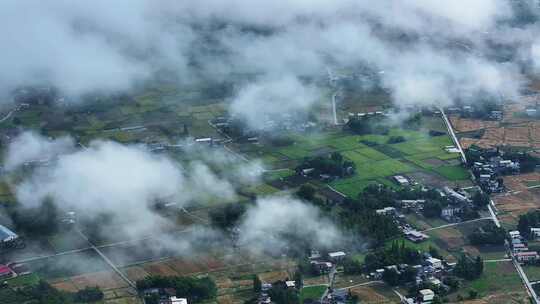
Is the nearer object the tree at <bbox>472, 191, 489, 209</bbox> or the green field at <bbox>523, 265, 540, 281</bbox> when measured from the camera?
the green field at <bbox>523, 265, 540, 281</bbox>

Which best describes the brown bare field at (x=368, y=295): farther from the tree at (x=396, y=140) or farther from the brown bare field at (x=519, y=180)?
the tree at (x=396, y=140)

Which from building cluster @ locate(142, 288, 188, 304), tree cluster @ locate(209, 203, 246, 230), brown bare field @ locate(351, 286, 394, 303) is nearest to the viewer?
building cluster @ locate(142, 288, 188, 304)

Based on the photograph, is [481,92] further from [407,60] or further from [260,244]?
[260,244]

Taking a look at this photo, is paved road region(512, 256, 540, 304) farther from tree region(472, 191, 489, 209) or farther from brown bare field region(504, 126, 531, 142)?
brown bare field region(504, 126, 531, 142)

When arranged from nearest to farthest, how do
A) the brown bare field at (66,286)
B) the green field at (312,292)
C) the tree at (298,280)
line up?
the green field at (312,292) → the brown bare field at (66,286) → the tree at (298,280)

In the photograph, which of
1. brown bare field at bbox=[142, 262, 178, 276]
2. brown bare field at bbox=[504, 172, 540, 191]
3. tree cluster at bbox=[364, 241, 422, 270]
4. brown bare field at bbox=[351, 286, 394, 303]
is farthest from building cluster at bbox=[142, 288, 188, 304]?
brown bare field at bbox=[504, 172, 540, 191]

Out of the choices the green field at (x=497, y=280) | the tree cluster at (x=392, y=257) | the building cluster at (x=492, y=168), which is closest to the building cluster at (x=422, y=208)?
the building cluster at (x=492, y=168)
